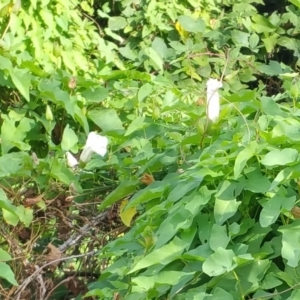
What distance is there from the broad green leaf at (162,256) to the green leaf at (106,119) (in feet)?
3.05

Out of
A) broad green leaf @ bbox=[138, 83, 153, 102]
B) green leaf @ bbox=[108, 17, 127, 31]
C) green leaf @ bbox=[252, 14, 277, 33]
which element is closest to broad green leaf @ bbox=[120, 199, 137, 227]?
broad green leaf @ bbox=[138, 83, 153, 102]

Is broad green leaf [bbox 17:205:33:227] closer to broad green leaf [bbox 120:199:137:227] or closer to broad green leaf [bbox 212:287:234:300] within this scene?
broad green leaf [bbox 120:199:137:227]

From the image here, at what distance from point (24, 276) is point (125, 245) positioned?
0.44 meters

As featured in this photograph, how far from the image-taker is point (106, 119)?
2.13 metres

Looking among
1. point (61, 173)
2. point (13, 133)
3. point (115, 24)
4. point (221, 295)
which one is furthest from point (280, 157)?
point (115, 24)

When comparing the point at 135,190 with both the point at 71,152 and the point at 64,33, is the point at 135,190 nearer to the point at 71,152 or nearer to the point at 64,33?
the point at 71,152

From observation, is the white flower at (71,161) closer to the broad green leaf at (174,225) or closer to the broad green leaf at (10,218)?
the broad green leaf at (10,218)

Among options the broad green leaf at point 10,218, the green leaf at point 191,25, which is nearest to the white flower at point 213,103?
the broad green leaf at point 10,218

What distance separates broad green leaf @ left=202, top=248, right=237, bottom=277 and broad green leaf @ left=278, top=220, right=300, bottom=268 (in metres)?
0.09

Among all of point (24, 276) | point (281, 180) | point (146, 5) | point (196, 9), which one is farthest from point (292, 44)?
point (281, 180)

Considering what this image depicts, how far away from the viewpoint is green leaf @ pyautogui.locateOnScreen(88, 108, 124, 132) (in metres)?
2.11

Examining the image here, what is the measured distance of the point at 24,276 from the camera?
1772 millimetres

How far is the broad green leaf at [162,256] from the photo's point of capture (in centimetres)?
120

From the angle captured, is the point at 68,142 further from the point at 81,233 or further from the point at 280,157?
the point at 280,157
